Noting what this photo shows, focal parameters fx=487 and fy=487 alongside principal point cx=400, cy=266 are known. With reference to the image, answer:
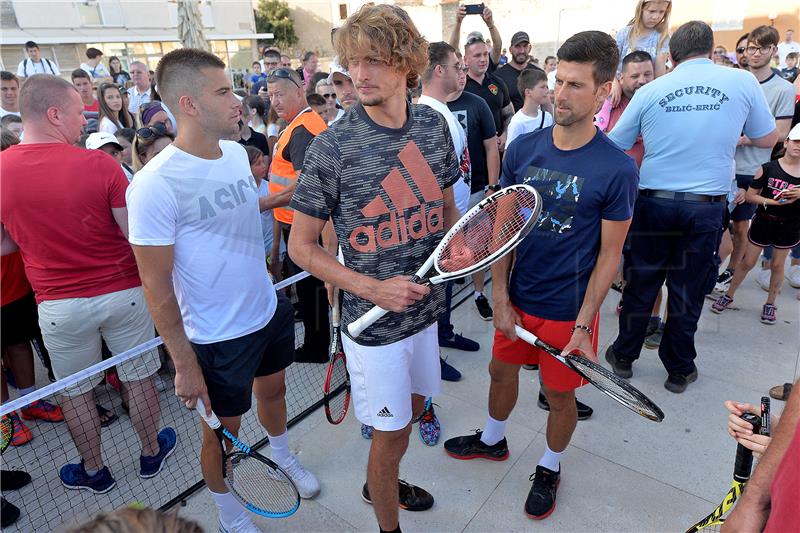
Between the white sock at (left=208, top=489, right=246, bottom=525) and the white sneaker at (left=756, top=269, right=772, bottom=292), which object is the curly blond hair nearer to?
the white sock at (left=208, top=489, right=246, bottom=525)

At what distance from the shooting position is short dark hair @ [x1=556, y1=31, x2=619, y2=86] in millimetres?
2295

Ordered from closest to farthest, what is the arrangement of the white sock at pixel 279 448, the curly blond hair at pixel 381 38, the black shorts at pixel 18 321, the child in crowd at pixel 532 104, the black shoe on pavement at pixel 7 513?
the curly blond hair at pixel 381 38
the black shoe on pavement at pixel 7 513
the white sock at pixel 279 448
the black shorts at pixel 18 321
the child in crowd at pixel 532 104

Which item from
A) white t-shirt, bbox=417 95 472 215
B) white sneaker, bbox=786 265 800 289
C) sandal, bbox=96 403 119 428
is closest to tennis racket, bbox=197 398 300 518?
sandal, bbox=96 403 119 428

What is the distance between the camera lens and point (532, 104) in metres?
4.91

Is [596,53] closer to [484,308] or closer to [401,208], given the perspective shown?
[401,208]

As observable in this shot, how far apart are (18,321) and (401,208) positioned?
3.08 meters

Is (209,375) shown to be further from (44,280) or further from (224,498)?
(44,280)

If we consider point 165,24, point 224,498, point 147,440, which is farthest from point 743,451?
point 165,24

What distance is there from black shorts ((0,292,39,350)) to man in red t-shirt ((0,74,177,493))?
44 centimetres

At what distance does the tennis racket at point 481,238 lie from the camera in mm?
2020

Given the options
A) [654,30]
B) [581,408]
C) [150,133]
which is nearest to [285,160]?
[150,133]

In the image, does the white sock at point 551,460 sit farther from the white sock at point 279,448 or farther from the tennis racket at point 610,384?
the white sock at point 279,448

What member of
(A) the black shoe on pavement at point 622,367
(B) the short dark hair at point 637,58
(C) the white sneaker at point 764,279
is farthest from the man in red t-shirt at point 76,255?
(C) the white sneaker at point 764,279

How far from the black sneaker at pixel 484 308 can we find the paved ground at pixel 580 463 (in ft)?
2.46
